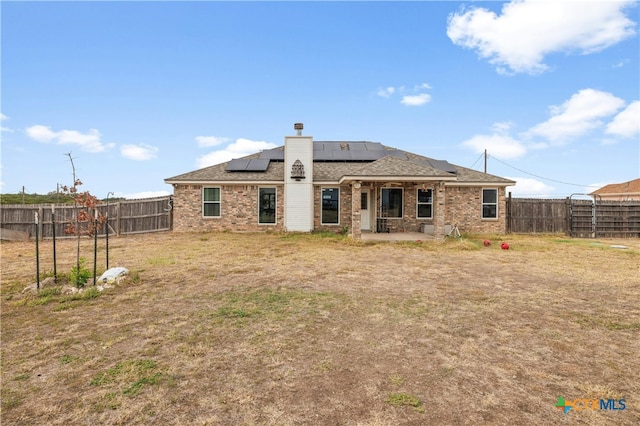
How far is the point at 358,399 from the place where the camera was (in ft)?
8.87

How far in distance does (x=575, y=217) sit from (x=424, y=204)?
9.25 metres

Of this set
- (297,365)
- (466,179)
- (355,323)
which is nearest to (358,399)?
(297,365)

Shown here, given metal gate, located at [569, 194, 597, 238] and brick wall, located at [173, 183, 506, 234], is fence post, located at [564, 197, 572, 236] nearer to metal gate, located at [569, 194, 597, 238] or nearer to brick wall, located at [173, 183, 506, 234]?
metal gate, located at [569, 194, 597, 238]

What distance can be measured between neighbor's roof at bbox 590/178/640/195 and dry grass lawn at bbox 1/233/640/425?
30.8m

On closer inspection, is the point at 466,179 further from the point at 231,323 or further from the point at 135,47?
the point at 135,47

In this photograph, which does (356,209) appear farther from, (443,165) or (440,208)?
(443,165)

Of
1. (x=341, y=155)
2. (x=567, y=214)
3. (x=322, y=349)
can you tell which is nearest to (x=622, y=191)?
(x=567, y=214)

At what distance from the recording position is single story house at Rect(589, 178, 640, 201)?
92.8 feet

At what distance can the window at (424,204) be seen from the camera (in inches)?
651

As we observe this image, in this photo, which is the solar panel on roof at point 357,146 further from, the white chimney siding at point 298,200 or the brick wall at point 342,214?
the white chimney siding at point 298,200

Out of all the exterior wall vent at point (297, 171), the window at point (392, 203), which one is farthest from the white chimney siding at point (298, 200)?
the window at point (392, 203)

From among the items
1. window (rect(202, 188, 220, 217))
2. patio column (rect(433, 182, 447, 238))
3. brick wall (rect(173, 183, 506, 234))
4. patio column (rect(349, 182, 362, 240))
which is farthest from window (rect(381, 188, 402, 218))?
window (rect(202, 188, 220, 217))

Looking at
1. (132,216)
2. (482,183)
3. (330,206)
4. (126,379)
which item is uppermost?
(482,183)

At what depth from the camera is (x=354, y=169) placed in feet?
58.0
